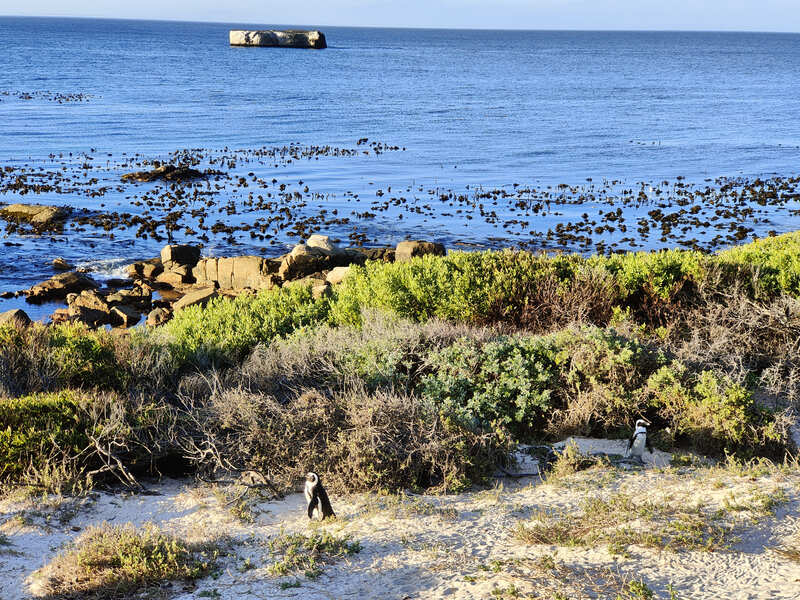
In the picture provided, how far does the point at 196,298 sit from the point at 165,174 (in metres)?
15.4

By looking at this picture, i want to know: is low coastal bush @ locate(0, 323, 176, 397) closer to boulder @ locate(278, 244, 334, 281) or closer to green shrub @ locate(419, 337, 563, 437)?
green shrub @ locate(419, 337, 563, 437)

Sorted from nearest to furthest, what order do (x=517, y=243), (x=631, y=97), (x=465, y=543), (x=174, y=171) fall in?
(x=465, y=543)
(x=517, y=243)
(x=174, y=171)
(x=631, y=97)

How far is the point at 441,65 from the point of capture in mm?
108875

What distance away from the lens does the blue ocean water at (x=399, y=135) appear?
23875mm

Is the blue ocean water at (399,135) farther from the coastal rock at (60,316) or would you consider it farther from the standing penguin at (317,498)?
the standing penguin at (317,498)

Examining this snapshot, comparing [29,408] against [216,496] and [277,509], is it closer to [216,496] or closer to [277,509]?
[216,496]

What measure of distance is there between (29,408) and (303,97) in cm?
5826

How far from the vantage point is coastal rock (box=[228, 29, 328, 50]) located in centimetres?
15338

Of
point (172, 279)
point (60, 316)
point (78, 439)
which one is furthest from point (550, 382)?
point (172, 279)

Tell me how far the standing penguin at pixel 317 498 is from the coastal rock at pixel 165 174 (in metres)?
26.1

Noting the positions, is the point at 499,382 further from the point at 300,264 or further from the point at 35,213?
the point at 35,213

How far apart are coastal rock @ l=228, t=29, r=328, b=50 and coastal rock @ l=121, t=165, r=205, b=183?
5113 inches

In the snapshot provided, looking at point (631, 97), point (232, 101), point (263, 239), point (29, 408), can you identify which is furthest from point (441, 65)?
point (29, 408)

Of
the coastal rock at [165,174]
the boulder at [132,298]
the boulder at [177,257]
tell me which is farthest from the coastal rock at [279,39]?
the boulder at [132,298]
